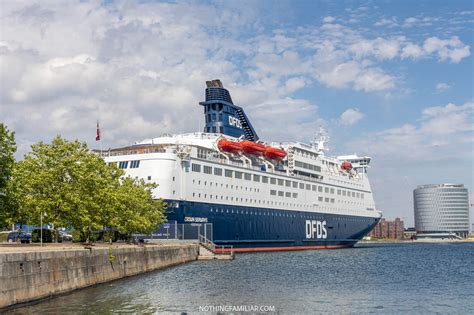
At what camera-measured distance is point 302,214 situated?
95.0 m

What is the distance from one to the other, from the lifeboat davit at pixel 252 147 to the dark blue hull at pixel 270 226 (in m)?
8.53

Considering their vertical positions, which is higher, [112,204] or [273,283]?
[112,204]

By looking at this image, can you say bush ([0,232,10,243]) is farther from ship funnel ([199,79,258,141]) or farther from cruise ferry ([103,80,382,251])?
ship funnel ([199,79,258,141])

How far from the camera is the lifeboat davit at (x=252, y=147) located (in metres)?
85.8

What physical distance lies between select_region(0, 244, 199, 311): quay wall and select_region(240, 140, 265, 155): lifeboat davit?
1405 inches

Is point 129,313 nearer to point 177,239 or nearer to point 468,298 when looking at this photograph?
point 468,298

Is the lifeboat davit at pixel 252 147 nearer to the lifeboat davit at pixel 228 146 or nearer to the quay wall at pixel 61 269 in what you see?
the lifeboat davit at pixel 228 146

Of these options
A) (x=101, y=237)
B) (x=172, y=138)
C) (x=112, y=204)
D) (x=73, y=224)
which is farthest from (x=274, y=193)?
(x=73, y=224)

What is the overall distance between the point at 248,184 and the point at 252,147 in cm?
595

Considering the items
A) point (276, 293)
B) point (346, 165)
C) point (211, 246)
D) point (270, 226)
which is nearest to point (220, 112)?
point (270, 226)

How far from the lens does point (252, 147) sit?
86438 mm

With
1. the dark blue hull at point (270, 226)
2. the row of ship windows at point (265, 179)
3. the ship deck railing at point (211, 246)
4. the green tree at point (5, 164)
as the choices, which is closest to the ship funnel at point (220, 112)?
the row of ship windows at point (265, 179)

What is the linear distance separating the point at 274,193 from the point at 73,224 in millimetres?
47577

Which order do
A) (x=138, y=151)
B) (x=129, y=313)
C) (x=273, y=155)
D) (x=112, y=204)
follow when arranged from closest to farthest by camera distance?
1. (x=129, y=313)
2. (x=112, y=204)
3. (x=138, y=151)
4. (x=273, y=155)
